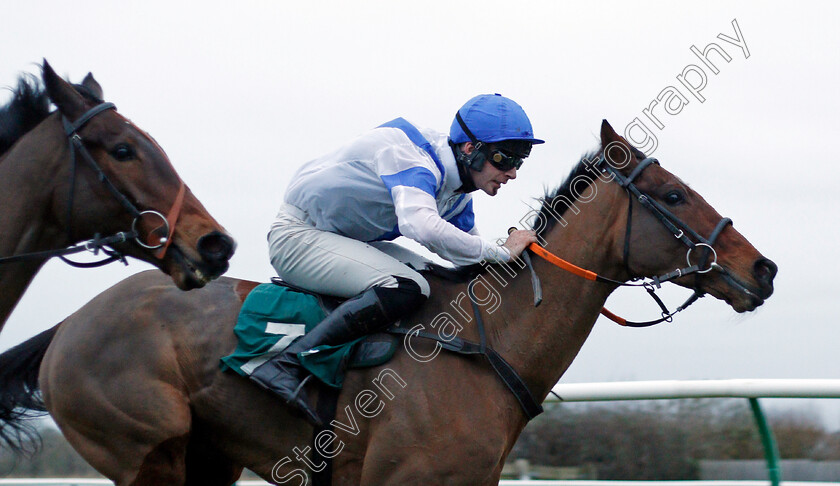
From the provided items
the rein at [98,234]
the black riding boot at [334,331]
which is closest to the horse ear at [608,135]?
the black riding boot at [334,331]

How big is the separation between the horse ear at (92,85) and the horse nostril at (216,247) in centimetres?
73

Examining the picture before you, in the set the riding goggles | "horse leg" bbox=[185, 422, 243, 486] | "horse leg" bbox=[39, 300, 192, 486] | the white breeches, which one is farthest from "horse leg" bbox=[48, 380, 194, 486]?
the riding goggles

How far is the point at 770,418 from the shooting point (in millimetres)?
4652

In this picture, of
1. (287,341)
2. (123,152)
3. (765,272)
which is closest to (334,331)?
(287,341)

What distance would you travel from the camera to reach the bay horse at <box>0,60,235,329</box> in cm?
316

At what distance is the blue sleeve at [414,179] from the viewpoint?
3779 mm

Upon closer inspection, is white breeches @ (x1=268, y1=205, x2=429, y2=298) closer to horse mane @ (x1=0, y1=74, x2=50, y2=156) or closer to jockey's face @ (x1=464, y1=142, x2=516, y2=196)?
jockey's face @ (x1=464, y1=142, x2=516, y2=196)

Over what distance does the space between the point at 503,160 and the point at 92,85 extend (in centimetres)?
171

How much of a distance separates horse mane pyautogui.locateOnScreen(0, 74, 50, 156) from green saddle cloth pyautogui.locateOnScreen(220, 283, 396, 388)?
46.0 inches

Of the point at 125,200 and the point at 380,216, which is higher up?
the point at 380,216

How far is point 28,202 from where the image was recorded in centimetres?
314

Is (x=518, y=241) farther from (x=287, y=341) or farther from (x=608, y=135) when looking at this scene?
(x=287, y=341)

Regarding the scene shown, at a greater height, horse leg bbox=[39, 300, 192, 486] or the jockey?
the jockey

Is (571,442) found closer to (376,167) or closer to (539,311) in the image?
(539,311)
